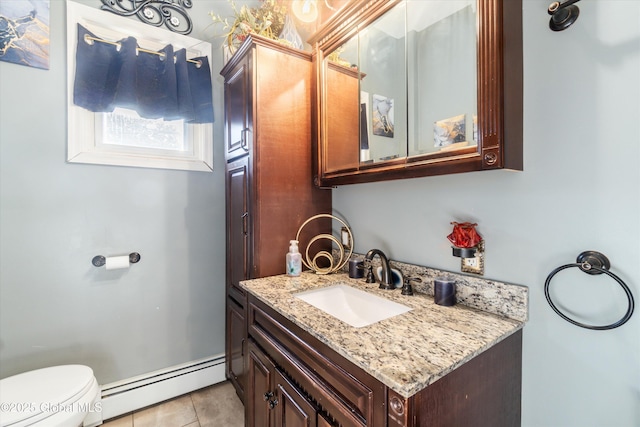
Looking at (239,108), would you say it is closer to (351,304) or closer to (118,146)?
(118,146)

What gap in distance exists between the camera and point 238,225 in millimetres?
1666

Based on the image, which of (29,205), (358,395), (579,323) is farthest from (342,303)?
(29,205)

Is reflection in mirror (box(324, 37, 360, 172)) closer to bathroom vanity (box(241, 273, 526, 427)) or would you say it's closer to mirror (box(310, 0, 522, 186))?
mirror (box(310, 0, 522, 186))

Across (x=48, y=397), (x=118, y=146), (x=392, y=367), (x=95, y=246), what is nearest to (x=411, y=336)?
(x=392, y=367)

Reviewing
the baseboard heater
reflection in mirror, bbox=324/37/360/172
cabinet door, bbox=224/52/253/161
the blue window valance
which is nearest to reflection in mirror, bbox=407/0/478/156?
reflection in mirror, bbox=324/37/360/172

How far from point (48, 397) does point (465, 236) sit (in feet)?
5.92

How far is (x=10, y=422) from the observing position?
1036mm

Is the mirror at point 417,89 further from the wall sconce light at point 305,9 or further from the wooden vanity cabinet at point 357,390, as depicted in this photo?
the wooden vanity cabinet at point 357,390

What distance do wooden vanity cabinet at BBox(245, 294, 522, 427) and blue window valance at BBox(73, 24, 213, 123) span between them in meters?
1.42

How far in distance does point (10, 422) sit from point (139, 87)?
65.9 inches

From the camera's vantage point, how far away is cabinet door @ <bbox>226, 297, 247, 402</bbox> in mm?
1695

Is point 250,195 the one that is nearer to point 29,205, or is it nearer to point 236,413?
point 29,205

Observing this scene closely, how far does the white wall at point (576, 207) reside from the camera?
0.73 m

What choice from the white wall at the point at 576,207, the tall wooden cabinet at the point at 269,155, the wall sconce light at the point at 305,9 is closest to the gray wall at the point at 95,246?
the tall wooden cabinet at the point at 269,155
